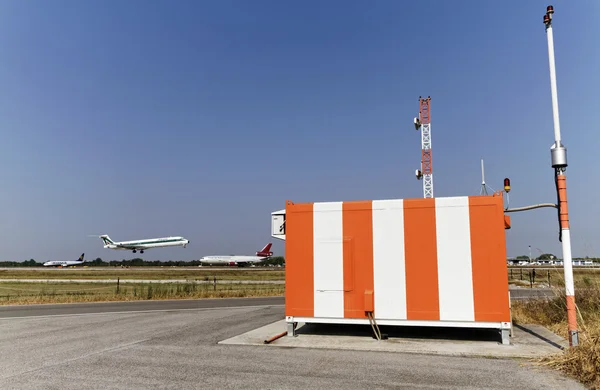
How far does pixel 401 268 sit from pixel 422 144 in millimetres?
34333

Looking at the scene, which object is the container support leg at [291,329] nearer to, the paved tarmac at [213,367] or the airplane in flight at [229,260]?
the paved tarmac at [213,367]

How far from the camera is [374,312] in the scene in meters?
10.2

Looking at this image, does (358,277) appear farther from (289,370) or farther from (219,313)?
(219,313)

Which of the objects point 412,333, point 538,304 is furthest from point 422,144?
point 412,333

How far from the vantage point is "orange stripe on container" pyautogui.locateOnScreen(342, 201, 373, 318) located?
10367 millimetres

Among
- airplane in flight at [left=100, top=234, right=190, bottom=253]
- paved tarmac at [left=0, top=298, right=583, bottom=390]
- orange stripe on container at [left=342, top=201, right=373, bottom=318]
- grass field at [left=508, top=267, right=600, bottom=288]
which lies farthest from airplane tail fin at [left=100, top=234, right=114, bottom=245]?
orange stripe on container at [left=342, top=201, right=373, bottom=318]

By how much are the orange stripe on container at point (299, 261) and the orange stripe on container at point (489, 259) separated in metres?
3.97

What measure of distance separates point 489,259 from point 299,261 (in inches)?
182

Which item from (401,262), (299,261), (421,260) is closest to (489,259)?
(421,260)

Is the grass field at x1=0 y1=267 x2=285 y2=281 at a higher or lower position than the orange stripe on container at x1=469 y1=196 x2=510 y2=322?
lower

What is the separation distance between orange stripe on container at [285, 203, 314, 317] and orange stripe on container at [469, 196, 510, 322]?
13.0ft

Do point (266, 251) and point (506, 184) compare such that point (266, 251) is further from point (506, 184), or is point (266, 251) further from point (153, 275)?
point (506, 184)

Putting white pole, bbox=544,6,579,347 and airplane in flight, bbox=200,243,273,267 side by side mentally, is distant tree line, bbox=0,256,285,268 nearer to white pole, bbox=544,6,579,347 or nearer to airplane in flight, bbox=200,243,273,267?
airplane in flight, bbox=200,243,273,267

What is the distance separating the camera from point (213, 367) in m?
7.79
